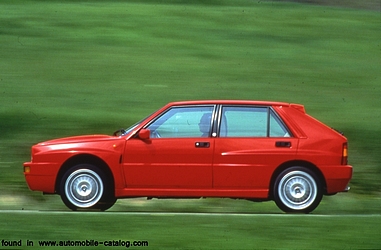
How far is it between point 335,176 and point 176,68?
9.66 metres

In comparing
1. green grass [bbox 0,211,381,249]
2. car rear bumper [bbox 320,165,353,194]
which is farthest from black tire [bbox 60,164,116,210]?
car rear bumper [bbox 320,165,353,194]

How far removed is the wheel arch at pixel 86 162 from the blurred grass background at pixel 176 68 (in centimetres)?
220

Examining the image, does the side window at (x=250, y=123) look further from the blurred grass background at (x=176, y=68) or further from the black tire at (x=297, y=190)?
the blurred grass background at (x=176, y=68)

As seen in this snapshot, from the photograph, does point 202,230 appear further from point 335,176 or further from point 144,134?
point 335,176

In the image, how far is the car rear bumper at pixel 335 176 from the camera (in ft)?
36.2

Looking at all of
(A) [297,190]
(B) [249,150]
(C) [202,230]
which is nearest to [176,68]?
(B) [249,150]

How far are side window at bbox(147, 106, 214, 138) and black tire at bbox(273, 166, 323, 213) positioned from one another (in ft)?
3.73

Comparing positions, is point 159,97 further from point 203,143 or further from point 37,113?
point 203,143

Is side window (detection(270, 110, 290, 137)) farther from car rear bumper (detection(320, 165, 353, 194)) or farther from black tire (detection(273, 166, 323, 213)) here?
car rear bumper (detection(320, 165, 353, 194))

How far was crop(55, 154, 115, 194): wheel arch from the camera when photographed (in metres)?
11.2

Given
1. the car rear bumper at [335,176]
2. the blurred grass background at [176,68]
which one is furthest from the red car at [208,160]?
the blurred grass background at [176,68]

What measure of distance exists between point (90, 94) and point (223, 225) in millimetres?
9399

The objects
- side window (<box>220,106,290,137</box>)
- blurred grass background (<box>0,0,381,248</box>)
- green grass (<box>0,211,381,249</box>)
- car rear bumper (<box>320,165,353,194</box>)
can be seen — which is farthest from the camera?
blurred grass background (<box>0,0,381,248</box>)

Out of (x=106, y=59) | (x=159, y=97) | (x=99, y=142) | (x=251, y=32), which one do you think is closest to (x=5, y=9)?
(x=106, y=59)
